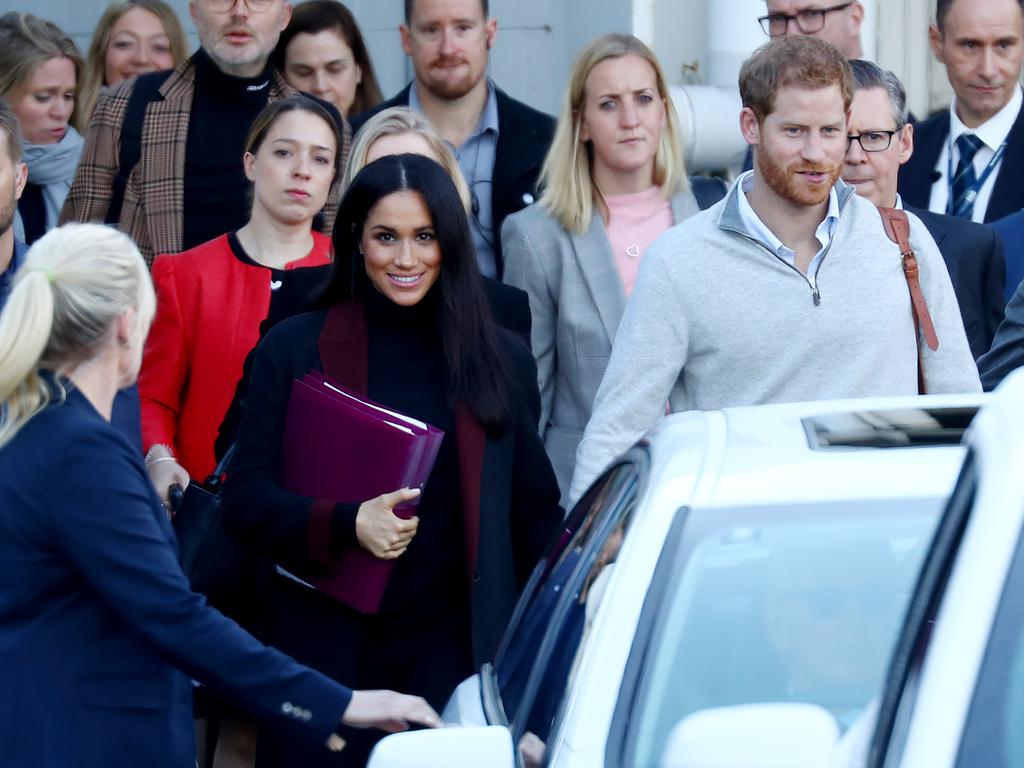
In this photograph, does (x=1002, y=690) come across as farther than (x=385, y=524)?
No

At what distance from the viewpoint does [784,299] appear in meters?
4.07

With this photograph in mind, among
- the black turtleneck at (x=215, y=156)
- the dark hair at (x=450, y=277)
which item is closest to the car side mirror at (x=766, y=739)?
the dark hair at (x=450, y=277)

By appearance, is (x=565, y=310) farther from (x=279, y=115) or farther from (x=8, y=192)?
(x=8, y=192)

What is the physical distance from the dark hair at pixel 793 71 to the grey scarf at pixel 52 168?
3.14m

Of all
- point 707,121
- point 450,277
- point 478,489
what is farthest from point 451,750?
point 707,121

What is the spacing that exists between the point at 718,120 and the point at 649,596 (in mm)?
5464

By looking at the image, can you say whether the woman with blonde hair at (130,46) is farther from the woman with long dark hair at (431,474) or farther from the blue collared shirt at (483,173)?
the woman with long dark hair at (431,474)

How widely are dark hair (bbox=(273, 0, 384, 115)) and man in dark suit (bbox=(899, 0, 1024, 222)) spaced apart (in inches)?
82.3

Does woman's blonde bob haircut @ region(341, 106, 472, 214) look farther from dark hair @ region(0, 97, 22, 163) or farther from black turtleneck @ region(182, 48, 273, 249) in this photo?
dark hair @ region(0, 97, 22, 163)

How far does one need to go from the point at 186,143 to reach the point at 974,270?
2.51 m

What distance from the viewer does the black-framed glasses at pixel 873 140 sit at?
5.18 meters

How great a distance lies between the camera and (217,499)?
4.36 metres

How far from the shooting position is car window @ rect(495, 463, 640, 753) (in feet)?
8.80

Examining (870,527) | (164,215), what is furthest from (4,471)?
(164,215)
